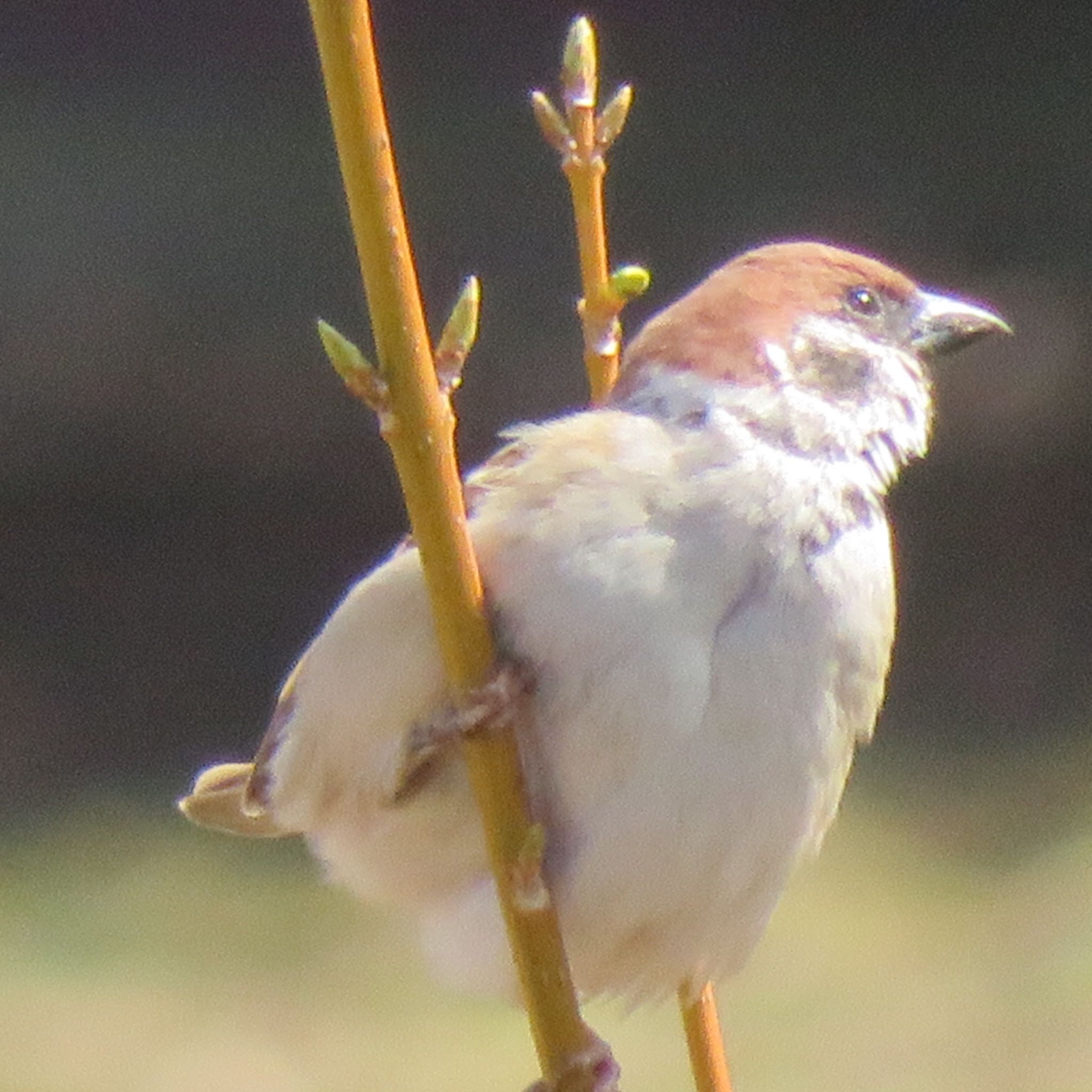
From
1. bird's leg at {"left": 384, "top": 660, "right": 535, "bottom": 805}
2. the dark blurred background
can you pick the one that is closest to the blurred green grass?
the dark blurred background

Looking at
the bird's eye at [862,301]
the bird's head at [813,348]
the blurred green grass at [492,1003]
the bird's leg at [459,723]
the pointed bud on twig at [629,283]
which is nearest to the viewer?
the bird's leg at [459,723]

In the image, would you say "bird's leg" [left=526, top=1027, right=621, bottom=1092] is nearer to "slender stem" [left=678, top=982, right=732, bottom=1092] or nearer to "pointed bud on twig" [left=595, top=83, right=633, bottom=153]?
"slender stem" [left=678, top=982, right=732, bottom=1092]

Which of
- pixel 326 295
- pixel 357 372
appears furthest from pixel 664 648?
pixel 326 295

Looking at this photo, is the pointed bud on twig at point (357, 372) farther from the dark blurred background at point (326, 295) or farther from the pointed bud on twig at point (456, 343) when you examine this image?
the dark blurred background at point (326, 295)

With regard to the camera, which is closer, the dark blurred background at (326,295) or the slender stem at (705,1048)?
the slender stem at (705,1048)

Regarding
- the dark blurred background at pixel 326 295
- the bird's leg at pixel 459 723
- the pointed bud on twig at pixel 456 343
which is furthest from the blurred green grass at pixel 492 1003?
the pointed bud on twig at pixel 456 343

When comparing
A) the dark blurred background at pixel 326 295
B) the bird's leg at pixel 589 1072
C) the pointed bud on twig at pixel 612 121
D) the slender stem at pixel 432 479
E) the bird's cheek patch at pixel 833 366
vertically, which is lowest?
the bird's leg at pixel 589 1072
